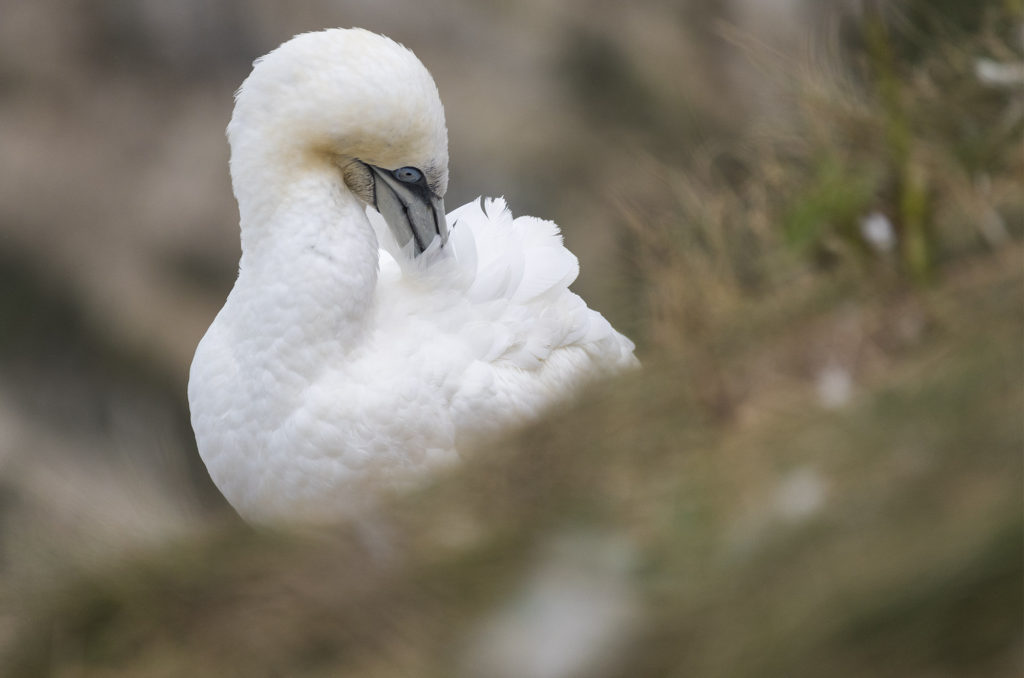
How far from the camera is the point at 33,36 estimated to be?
8.70m

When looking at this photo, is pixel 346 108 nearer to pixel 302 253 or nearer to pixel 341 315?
pixel 302 253

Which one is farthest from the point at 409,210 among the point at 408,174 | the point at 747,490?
the point at 747,490

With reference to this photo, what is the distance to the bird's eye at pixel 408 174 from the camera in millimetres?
3465

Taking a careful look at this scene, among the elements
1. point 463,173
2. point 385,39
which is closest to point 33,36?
point 463,173

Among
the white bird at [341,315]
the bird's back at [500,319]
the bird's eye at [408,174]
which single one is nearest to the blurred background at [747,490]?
the bird's back at [500,319]

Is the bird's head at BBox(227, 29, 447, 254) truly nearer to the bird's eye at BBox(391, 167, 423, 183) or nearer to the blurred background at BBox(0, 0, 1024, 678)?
the bird's eye at BBox(391, 167, 423, 183)

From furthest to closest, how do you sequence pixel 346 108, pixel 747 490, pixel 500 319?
pixel 500 319, pixel 346 108, pixel 747 490

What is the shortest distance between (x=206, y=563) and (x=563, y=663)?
0.73 metres

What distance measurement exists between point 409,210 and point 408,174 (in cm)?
13

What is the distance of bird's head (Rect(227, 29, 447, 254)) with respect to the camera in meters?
3.21

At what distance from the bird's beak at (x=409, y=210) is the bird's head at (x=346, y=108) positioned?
0.09 feet

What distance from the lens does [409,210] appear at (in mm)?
3559

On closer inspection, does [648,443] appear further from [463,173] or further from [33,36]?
[33,36]

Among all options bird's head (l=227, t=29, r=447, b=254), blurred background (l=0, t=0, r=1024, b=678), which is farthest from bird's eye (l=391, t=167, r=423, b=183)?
blurred background (l=0, t=0, r=1024, b=678)
